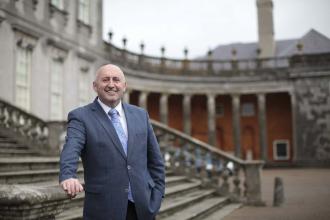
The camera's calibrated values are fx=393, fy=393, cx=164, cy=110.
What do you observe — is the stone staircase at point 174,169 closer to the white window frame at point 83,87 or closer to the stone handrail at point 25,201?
the stone handrail at point 25,201

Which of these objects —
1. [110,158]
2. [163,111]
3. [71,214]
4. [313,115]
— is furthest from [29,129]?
[313,115]

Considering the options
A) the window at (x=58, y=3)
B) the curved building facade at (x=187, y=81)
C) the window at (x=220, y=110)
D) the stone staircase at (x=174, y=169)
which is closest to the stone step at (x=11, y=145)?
the stone staircase at (x=174, y=169)

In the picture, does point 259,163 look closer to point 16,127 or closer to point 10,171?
point 10,171

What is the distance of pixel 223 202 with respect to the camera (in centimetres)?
994

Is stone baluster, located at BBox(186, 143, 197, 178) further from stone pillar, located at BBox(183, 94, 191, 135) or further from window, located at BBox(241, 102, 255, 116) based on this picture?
window, located at BBox(241, 102, 255, 116)

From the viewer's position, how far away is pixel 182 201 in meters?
8.27

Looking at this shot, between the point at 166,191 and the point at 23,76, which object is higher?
the point at 23,76

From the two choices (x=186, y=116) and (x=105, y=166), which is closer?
(x=105, y=166)

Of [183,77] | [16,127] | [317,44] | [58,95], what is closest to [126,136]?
[16,127]

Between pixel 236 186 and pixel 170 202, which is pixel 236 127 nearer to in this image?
pixel 236 186

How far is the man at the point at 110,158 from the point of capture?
2.81m

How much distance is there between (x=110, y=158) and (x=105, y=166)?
7 centimetres

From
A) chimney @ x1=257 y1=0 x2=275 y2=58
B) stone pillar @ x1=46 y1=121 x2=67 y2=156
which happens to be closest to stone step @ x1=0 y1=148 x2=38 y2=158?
stone pillar @ x1=46 y1=121 x2=67 y2=156

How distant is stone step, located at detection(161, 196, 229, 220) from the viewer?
288 inches
